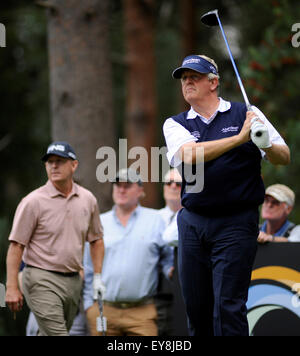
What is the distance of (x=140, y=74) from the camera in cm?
1301

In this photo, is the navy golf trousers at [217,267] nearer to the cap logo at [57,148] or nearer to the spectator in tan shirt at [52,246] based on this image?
the spectator in tan shirt at [52,246]

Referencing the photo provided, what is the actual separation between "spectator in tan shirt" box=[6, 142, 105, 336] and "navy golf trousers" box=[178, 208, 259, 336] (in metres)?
1.45

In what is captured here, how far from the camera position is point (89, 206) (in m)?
5.76

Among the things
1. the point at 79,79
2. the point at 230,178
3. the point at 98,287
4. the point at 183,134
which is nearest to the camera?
the point at 230,178

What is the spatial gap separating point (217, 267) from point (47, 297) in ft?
6.00

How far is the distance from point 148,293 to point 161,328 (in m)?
0.43

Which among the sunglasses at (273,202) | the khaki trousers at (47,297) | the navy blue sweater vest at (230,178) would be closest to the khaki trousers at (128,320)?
the khaki trousers at (47,297)

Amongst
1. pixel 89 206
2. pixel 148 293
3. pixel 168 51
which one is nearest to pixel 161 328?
pixel 148 293

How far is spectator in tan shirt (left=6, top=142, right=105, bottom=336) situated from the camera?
532cm

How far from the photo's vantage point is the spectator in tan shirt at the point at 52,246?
5320 mm

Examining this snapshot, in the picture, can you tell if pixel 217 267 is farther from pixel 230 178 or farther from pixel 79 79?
pixel 79 79

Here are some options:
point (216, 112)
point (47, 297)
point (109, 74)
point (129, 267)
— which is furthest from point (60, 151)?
point (109, 74)
